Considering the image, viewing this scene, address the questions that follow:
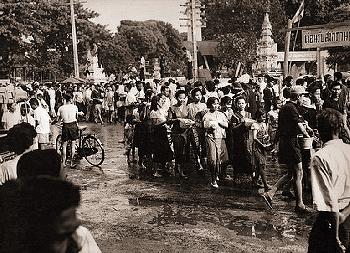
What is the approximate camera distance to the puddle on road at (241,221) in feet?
22.5

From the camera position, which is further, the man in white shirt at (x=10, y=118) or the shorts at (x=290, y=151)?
the man in white shirt at (x=10, y=118)

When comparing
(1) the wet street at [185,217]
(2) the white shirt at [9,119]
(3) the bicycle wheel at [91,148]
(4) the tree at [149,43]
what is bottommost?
(1) the wet street at [185,217]

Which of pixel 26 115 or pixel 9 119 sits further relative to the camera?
pixel 26 115

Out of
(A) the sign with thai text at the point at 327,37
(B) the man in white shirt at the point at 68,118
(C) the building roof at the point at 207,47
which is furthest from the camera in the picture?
(C) the building roof at the point at 207,47

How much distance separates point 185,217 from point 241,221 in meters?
0.87

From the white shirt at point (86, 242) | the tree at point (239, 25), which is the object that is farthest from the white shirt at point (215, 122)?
the tree at point (239, 25)

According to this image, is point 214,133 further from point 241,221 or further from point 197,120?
point 241,221

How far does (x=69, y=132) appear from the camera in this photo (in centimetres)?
1230

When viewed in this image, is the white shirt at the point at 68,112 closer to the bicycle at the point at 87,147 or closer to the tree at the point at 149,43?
the bicycle at the point at 87,147

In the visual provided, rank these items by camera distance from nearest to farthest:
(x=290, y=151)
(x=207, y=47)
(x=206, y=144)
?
(x=290, y=151)
(x=206, y=144)
(x=207, y=47)

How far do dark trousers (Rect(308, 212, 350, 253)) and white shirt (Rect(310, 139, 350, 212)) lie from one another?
0.12 metres

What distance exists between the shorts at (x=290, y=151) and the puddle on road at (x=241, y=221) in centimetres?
81

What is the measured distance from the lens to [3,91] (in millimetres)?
14062

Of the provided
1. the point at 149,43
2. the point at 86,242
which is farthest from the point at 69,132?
the point at 149,43
